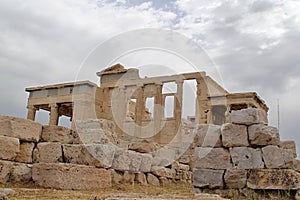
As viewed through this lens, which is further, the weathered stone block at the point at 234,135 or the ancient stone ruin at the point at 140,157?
the weathered stone block at the point at 234,135

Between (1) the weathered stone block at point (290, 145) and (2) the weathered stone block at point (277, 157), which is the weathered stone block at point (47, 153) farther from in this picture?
(1) the weathered stone block at point (290, 145)

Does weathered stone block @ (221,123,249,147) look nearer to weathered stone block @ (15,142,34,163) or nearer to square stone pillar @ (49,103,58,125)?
weathered stone block @ (15,142,34,163)

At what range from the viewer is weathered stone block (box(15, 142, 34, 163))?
747 cm

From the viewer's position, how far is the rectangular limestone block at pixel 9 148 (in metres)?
7.02

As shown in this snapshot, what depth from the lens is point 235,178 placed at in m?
7.26

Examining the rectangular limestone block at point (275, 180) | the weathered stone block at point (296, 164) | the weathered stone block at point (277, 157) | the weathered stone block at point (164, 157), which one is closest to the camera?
the rectangular limestone block at point (275, 180)

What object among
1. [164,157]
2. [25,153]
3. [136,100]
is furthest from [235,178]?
[136,100]

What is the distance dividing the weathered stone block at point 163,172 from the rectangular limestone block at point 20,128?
12.8 feet

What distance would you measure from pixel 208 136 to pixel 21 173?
162 inches

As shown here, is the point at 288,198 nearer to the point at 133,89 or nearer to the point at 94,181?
the point at 94,181

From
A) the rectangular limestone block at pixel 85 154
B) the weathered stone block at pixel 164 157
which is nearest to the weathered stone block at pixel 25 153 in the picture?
the rectangular limestone block at pixel 85 154

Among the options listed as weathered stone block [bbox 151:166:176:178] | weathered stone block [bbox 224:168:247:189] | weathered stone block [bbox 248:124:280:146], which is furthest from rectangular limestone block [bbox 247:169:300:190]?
weathered stone block [bbox 151:166:176:178]

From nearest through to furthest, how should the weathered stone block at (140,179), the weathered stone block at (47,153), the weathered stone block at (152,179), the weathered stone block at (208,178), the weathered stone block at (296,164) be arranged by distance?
the weathered stone block at (208,178) < the weathered stone block at (47,153) < the weathered stone block at (296,164) < the weathered stone block at (140,179) < the weathered stone block at (152,179)

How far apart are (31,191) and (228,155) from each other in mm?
4108
